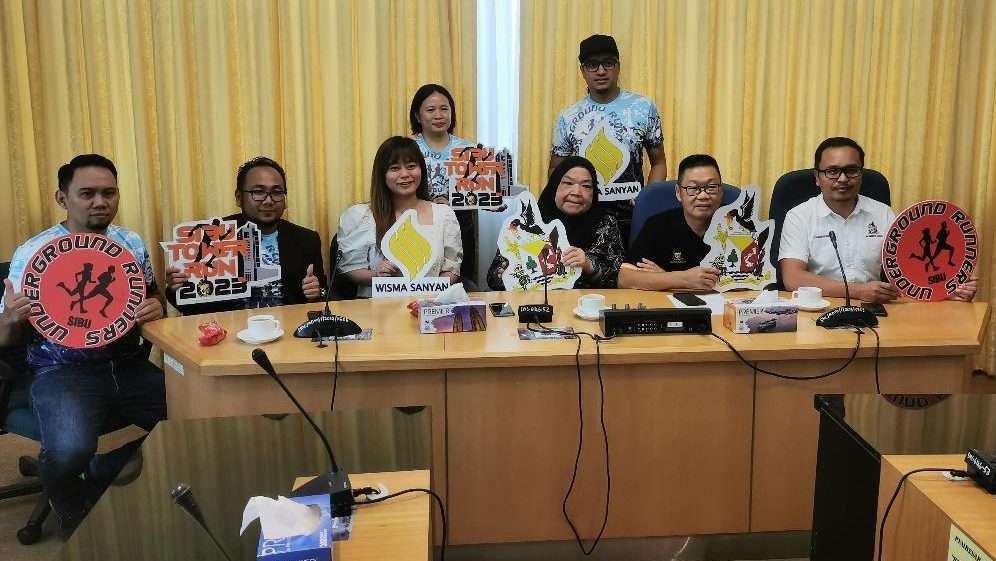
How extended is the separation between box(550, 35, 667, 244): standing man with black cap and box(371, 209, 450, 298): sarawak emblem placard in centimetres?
94

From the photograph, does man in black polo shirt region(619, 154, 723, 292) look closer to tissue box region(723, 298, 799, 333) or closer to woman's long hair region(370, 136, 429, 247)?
tissue box region(723, 298, 799, 333)

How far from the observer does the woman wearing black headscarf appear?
2.87m

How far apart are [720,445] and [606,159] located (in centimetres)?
154

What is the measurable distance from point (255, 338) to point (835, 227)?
6.54ft

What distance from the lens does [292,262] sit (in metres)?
2.81

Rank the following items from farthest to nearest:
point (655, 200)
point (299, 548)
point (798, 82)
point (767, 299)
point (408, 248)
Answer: point (798, 82), point (655, 200), point (408, 248), point (767, 299), point (299, 548)

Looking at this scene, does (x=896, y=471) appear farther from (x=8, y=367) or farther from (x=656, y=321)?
(x=8, y=367)

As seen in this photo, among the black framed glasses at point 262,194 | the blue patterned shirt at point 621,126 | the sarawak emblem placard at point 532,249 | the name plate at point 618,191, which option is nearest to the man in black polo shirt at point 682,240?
the sarawak emblem placard at point 532,249

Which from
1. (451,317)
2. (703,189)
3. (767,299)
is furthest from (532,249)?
(767,299)

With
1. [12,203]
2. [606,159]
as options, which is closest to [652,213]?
[606,159]

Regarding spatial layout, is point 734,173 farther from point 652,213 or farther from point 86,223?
point 86,223

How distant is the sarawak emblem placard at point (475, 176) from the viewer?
9.25 feet

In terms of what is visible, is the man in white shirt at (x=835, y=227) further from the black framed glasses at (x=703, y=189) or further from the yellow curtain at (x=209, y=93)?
the yellow curtain at (x=209, y=93)

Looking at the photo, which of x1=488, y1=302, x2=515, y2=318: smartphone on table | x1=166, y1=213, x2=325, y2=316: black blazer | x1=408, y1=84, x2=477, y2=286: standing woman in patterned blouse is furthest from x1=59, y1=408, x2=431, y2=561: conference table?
x1=408, y1=84, x2=477, y2=286: standing woman in patterned blouse
